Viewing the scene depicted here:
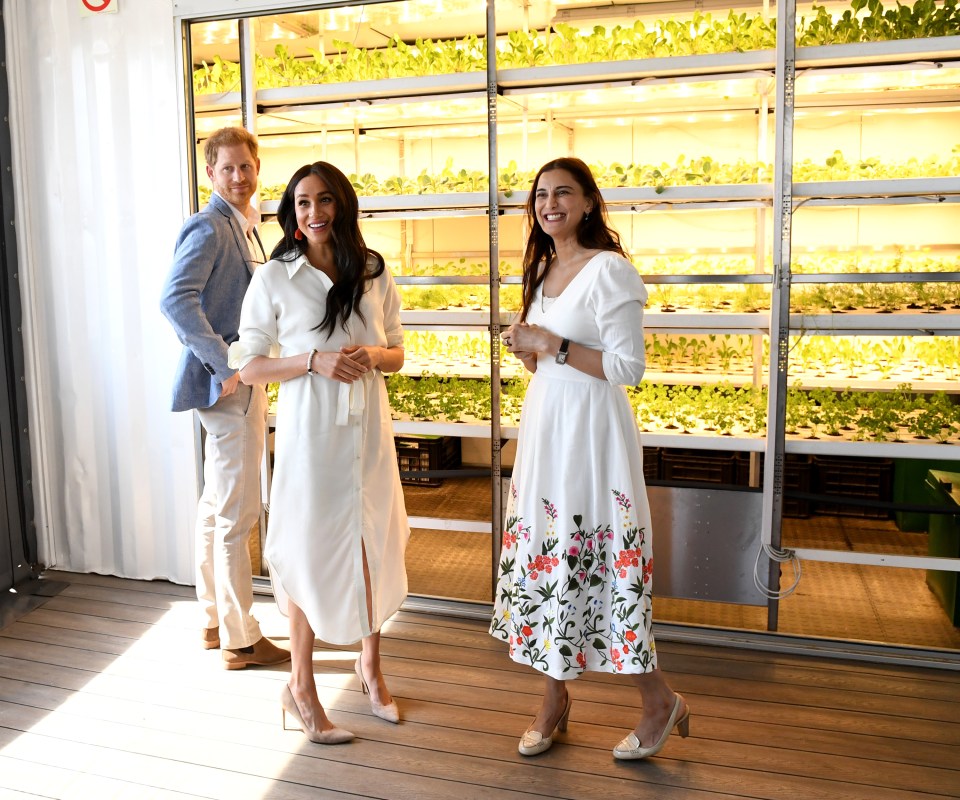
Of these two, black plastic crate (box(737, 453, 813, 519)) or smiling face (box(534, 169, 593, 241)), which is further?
black plastic crate (box(737, 453, 813, 519))

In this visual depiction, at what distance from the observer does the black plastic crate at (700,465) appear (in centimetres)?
555

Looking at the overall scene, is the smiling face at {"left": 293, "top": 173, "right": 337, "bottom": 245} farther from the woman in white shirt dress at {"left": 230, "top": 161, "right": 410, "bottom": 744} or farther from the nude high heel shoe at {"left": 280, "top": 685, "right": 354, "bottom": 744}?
the nude high heel shoe at {"left": 280, "top": 685, "right": 354, "bottom": 744}

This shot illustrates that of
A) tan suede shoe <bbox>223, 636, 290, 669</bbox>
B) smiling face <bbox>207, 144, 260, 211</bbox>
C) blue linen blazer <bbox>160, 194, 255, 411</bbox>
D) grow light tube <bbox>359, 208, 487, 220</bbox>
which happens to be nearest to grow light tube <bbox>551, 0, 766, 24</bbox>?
grow light tube <bbox>359, 208, 487, 220</bbox>

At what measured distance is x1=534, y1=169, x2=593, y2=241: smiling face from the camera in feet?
8.33

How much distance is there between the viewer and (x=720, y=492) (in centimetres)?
373

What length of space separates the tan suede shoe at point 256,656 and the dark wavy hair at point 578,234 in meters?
1.73

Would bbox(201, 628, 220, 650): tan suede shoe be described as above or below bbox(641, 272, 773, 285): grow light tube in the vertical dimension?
below

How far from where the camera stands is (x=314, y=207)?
2.63 m

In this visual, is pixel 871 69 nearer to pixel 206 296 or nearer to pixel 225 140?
pixel 225 140

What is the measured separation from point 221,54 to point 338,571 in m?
2.98

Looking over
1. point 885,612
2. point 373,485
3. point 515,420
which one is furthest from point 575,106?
point 885,612

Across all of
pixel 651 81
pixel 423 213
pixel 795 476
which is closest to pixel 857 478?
pixel 795 476

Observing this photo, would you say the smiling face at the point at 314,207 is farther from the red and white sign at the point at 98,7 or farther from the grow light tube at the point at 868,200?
the red and white sign at the point at 98,7

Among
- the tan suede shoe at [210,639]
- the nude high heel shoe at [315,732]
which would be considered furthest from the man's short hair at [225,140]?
the nude high heel shoe at [315,732]
